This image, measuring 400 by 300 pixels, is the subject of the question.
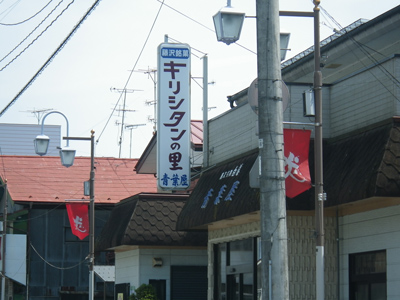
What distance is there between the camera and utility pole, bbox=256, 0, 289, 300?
9.43 m

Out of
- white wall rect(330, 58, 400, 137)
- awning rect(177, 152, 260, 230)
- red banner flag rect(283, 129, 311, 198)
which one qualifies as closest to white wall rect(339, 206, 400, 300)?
red banner flag rect(283, 129, 311, 198)

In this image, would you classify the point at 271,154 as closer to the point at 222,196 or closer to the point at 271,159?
the point at 271,159

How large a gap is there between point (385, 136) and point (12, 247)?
2811 centimetres

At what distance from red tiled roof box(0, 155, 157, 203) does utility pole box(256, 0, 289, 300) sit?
30627 millimetres

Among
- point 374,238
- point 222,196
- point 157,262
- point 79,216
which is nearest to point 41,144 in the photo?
point 79,216

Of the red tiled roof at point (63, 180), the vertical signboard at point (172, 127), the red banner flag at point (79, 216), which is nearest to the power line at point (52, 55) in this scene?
the vertical signboard at point (172, 127)

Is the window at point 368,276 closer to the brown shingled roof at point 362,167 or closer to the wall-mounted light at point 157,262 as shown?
the brown shingled roof at point 362,167

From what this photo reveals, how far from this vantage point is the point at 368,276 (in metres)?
15.5

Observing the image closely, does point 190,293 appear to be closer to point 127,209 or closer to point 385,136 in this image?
point 127,209

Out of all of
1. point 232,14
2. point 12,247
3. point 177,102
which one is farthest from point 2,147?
point 232,14

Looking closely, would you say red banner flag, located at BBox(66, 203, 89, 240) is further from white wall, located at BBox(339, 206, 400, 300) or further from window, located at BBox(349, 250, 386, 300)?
window, located at BBox(349, 250, 386, 300)

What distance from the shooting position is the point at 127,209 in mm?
26406

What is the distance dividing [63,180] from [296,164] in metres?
27.6

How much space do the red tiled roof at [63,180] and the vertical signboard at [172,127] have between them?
63.5ft
